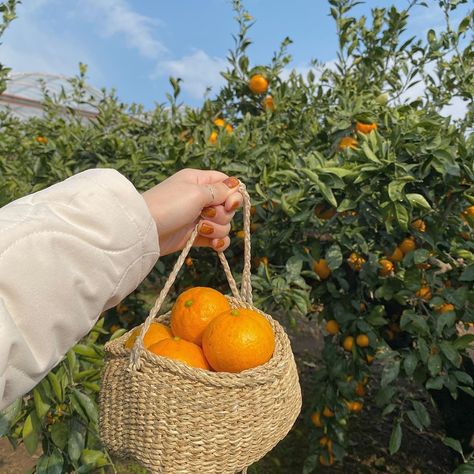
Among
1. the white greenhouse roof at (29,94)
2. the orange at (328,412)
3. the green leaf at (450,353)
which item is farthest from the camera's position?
the white greenhouse roof at (29,94)

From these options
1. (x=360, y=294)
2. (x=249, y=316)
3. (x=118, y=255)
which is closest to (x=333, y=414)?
(x=360, y=294)

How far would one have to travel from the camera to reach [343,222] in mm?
1542

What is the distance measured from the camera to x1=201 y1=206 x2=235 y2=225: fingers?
3.50 feet

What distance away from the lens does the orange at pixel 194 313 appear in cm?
98

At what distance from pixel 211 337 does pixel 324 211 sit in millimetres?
790

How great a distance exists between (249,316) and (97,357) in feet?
2.12

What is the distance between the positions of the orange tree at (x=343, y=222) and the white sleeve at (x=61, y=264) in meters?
0.59

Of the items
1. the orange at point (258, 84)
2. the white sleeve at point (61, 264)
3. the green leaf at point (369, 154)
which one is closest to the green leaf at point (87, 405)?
the white sleeve at point (61, 264)

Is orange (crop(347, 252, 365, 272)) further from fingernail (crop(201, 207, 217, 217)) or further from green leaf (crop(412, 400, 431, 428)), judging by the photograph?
fingernail (crop(201, 207, 217, 217))

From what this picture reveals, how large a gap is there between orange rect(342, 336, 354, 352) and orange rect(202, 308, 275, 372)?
1.02 metres

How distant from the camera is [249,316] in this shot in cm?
92

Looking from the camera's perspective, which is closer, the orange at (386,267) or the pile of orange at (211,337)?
the pile of orange at (211,337)

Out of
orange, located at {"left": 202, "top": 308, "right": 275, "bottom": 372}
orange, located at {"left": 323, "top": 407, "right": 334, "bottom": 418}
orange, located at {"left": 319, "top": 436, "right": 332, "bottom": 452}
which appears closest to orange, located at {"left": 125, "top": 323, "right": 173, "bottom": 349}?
orange, located at {"left": 202, "top": 308, "right": 275, "bottom": 372}

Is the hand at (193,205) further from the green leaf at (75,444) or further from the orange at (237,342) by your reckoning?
the green leaf at (75,444)
